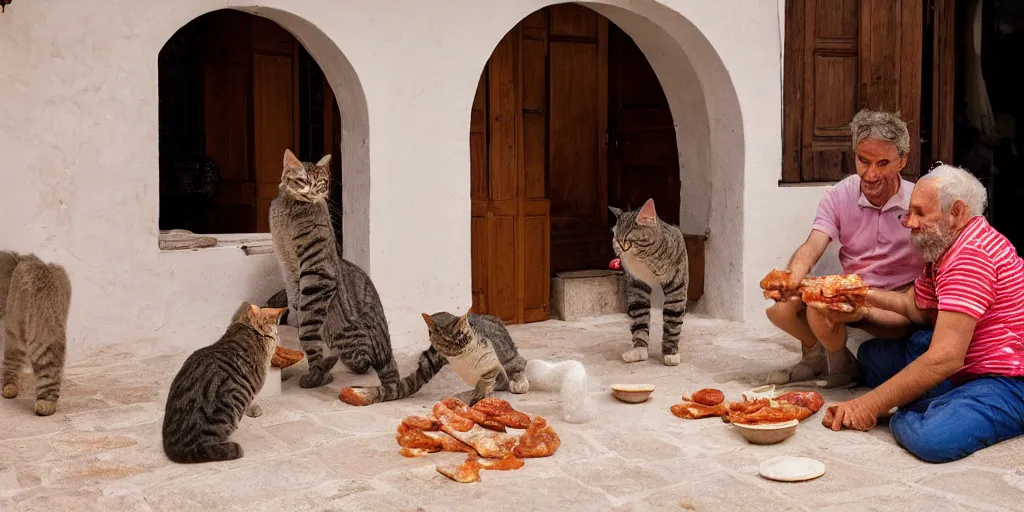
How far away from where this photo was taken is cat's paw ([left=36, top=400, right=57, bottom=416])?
15.3 ft

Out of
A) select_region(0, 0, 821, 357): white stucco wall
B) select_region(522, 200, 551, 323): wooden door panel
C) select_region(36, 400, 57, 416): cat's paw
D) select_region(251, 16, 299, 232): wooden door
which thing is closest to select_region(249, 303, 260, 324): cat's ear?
select_region(36, 400, 57, 416): cat's paw

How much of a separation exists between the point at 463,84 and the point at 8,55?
2.73 m

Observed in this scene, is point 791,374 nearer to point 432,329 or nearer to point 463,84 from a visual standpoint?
point 432,329

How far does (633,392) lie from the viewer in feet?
16.5

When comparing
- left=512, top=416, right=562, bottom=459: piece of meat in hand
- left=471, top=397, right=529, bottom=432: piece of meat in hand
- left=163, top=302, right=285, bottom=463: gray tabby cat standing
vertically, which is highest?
left=163, top=302, right=285, bottom=463: gray tabby cat standing

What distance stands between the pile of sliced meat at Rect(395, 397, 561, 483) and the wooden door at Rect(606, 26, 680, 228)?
4583 millimetres

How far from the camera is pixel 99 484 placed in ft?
12.2

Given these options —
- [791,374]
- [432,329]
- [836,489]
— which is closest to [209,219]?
[432,329]

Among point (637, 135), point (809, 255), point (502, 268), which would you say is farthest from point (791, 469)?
point (637, 135)

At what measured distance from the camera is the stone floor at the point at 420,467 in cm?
357

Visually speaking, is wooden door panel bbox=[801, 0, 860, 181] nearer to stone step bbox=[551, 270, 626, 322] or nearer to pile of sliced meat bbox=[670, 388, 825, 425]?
stone step bbox=[551, 270, 626, 322]

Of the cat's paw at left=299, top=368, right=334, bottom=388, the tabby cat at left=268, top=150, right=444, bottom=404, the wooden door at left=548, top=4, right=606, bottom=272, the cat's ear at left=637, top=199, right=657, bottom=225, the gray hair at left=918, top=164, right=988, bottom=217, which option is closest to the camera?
the gray hair at left=918, top=164, right=988, bottom=217

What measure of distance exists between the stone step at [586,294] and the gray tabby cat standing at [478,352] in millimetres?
2707

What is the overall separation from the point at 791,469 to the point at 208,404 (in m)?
2.32
